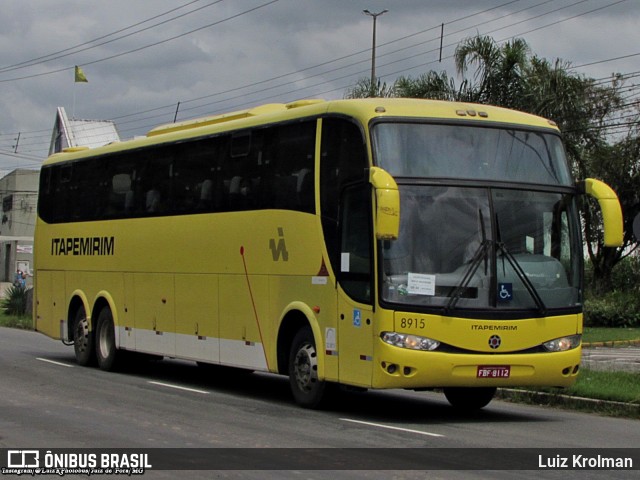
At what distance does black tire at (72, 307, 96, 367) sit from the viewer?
21.2 metres

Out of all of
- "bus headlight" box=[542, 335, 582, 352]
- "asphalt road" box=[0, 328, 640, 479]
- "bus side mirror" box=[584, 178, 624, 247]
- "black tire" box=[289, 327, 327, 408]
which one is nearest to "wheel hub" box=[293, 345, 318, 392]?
"black tire" box=[289, 327, 327, 408]

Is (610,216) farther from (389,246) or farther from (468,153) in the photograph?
(389,246)

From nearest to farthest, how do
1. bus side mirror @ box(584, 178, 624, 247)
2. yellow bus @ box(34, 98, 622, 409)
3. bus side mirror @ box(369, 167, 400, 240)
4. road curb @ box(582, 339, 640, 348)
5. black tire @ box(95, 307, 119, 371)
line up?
1. bus side mirror @ box(369, 167, 400, 240)
2. yellow bus @ box(34, 98, 622, 409)
3. bus side mirror @ box(584, 178, 624, 247)
4. black tire @ box(95, 307, 119, 371)
5. road curb @ box(582, 339, 640, 348)

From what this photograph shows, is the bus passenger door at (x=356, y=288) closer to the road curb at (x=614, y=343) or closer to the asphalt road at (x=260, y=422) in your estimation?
the asphalt road at (x=260, y=422)

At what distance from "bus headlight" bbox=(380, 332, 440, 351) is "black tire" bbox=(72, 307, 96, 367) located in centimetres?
947

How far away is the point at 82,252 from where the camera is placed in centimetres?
2159

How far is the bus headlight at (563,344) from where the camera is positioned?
13.7 meters

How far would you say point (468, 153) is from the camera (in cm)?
1384

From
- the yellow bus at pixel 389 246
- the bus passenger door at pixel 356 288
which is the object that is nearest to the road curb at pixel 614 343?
the yellow bus at pixel 389 246

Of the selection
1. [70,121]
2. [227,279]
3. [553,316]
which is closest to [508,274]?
[553,316]

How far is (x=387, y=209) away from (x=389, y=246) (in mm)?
905

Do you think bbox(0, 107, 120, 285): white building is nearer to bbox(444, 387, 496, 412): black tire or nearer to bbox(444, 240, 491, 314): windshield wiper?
bbox(444, 387, 496, 412): black tire

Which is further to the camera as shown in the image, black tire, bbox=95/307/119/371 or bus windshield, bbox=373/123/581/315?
black tire, bbox=95/307/119/371

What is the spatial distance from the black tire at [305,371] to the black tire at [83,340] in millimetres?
7138
